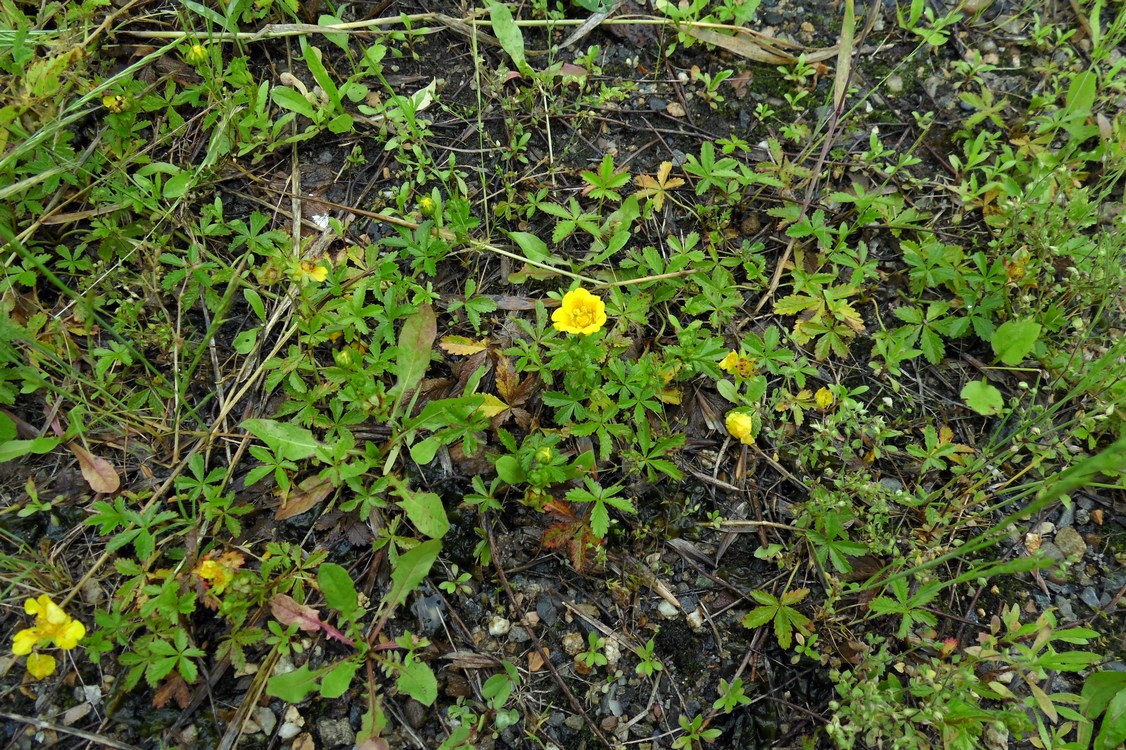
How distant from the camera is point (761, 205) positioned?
10.3 feet

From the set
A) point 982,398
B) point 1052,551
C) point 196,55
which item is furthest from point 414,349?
point 1052,551

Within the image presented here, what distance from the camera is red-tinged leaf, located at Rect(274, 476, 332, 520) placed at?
2523 mm

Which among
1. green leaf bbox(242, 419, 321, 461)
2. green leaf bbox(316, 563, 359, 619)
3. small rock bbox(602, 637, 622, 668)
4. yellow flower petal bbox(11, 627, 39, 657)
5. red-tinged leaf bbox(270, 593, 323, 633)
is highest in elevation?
green leaf bbox(242, 419, 321, 461)

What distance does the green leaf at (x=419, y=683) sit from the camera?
227 centimetres

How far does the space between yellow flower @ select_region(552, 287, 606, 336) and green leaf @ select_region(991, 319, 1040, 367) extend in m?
1.67

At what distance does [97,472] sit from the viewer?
256cm

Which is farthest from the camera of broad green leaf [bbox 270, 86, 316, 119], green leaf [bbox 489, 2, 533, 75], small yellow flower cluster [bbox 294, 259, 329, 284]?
green leaf [bbox 489, 2, 533, 75]

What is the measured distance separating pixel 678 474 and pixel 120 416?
2.14 m

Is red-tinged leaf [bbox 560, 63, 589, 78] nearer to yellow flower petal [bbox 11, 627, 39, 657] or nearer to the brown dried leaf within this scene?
the brown dried leaf

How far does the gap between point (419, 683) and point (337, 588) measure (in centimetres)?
42

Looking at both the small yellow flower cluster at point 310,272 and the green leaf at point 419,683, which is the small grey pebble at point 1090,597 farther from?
the small yellow flower cluster at point 310,272

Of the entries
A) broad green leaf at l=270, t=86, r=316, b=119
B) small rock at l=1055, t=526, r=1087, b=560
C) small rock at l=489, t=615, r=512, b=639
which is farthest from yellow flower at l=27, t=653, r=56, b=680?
small rock at l=1055, t=526, r=1087, b=560

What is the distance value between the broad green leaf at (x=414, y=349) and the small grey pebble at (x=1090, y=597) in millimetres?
2623

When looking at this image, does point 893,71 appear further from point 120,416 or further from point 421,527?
point 120,416
